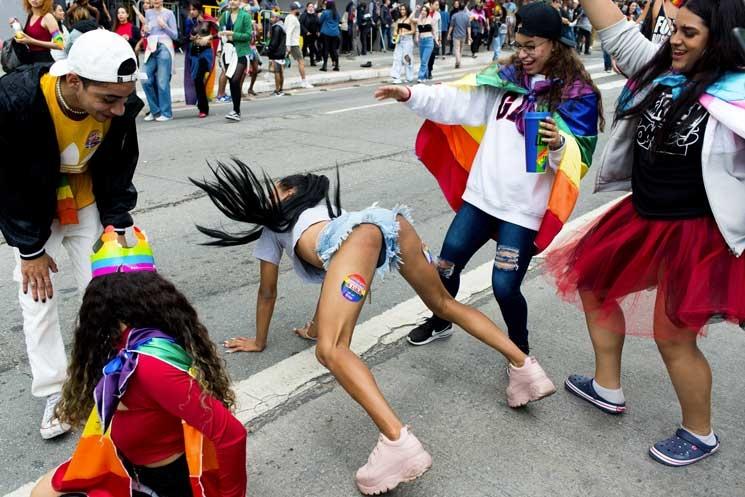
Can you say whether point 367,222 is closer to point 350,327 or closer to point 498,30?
point 350,327

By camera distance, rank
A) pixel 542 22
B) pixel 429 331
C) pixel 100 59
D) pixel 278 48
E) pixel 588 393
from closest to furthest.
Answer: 1. pixel 100 59
2. pixel 542 22
3. pixel 588 393
4. pixel 429 331
5. pixel 278 48

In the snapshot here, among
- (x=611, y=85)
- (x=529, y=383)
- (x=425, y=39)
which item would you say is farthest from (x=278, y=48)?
(x=529, y=383)

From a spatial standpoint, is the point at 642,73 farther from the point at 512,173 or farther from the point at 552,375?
the point at 552,375

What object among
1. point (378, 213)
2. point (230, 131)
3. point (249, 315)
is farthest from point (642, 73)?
point (230, 131)

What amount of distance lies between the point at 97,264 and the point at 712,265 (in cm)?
214

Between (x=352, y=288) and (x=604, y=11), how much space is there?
1.50 meters

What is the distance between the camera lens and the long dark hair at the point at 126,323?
2264mm

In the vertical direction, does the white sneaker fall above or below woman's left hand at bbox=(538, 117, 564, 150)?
below

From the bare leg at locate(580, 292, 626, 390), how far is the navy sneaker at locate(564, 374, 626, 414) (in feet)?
0.23

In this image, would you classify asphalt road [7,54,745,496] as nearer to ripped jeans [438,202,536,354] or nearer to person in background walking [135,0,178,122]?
ripped jeans [438,202,536,354]

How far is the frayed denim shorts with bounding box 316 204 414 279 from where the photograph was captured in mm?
2838

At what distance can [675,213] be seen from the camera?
2.82 metres

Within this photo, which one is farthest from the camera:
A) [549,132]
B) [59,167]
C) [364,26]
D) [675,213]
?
[364,26]

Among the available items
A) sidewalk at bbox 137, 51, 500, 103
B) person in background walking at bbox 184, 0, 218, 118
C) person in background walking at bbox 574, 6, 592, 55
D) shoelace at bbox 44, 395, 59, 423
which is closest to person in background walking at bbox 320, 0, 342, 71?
sidewalk at bbox 137, 51, 500, 103
